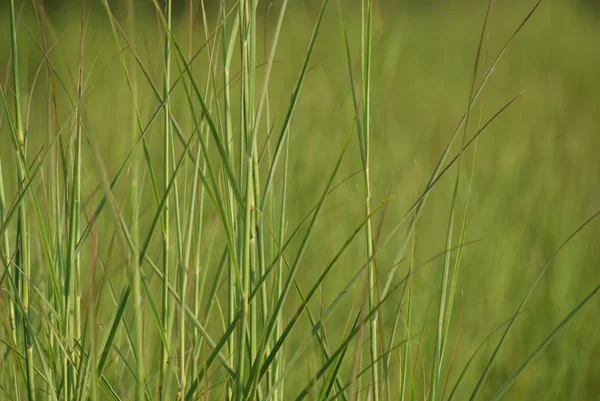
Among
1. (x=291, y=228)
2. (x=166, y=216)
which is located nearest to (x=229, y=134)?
(x=166, y=216)

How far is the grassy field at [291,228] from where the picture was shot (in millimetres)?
341

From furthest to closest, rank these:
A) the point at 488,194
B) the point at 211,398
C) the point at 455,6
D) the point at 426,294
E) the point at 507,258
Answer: the point at 455,6 < the point at 488,194 < the point at 507,258 < the point at 426,294 < the point at 211,398

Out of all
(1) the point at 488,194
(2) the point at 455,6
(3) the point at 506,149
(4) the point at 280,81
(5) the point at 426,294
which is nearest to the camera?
(5) the point at 426,294

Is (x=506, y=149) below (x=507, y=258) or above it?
above

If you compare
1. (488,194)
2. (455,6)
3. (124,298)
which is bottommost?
(488,194)

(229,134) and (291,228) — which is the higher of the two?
(229,134)

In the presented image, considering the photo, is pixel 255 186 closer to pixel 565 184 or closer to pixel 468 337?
pixel 468 337

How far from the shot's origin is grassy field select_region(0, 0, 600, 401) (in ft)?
1.12

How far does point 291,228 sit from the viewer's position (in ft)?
3.62

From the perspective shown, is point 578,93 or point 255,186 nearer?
point 255,186

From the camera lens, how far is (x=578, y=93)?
1936 millimetres

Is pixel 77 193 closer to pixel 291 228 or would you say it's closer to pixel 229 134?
pixel 229 134

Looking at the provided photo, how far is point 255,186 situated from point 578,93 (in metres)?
1.85

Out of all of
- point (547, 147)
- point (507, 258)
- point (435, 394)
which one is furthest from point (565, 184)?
point (435, 394)
